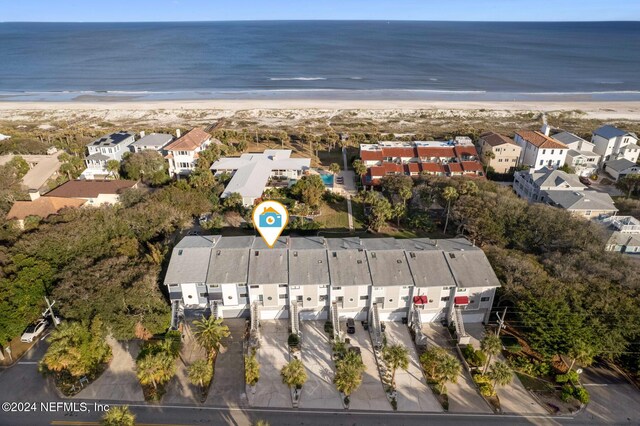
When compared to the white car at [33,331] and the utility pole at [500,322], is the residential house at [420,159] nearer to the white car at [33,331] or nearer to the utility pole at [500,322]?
the utility pole at [500,322]

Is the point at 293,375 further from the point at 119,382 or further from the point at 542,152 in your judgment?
the point at 542,152

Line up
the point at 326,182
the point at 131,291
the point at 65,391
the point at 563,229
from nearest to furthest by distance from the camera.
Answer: the point at 65,391 < the point at 131,291 < the point at 563,229 < the point at 326,182

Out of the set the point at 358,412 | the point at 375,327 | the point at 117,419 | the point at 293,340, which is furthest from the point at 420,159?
the point at 117,419

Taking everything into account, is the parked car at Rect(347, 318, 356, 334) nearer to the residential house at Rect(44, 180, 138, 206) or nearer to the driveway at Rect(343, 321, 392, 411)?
the driveway at Rect(343, 321, 392, 411)

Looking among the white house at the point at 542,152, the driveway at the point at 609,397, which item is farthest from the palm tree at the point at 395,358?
the white house at the point at 542,152

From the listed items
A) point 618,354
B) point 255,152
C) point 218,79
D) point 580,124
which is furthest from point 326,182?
point 218,79

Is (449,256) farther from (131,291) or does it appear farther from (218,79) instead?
(218,79)

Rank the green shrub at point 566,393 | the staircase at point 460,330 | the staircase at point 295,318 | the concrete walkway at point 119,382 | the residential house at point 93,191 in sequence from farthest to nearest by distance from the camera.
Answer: the residential house at point 93,191 → the staircase at point 295,318 → the staircase at point 460,330 → the concrete walkway at point 119,382 → the green shrub at point 566,393
